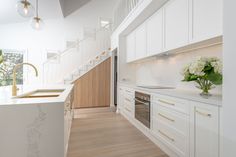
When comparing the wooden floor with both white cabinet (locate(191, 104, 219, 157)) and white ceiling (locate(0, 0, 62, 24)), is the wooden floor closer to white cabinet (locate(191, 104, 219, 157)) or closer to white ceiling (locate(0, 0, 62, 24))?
white cabinet (locate(191, 104, 219, 157))

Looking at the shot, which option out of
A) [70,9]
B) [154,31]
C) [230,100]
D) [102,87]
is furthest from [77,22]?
[230,100]

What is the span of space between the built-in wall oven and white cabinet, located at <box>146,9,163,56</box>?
3.04ft

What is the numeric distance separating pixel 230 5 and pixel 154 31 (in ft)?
5.95

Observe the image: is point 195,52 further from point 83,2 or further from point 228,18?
point 83,2

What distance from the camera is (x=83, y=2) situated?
6.55 metres

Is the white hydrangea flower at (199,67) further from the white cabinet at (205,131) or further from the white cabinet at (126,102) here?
the white cabinet at (126,102)

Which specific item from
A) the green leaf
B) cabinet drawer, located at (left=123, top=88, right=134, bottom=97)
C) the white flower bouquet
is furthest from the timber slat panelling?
the green leaf

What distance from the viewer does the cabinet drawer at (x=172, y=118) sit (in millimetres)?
1692

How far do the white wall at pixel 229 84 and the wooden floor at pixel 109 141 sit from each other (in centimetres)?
110

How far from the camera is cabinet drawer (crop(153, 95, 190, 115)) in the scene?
168cm

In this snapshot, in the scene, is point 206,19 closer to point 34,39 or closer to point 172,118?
point 172,118

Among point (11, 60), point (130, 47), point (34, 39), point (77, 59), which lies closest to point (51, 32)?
point (34, 39)

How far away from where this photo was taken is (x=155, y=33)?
2.88 metres

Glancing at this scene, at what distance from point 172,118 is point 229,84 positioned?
930 mm
